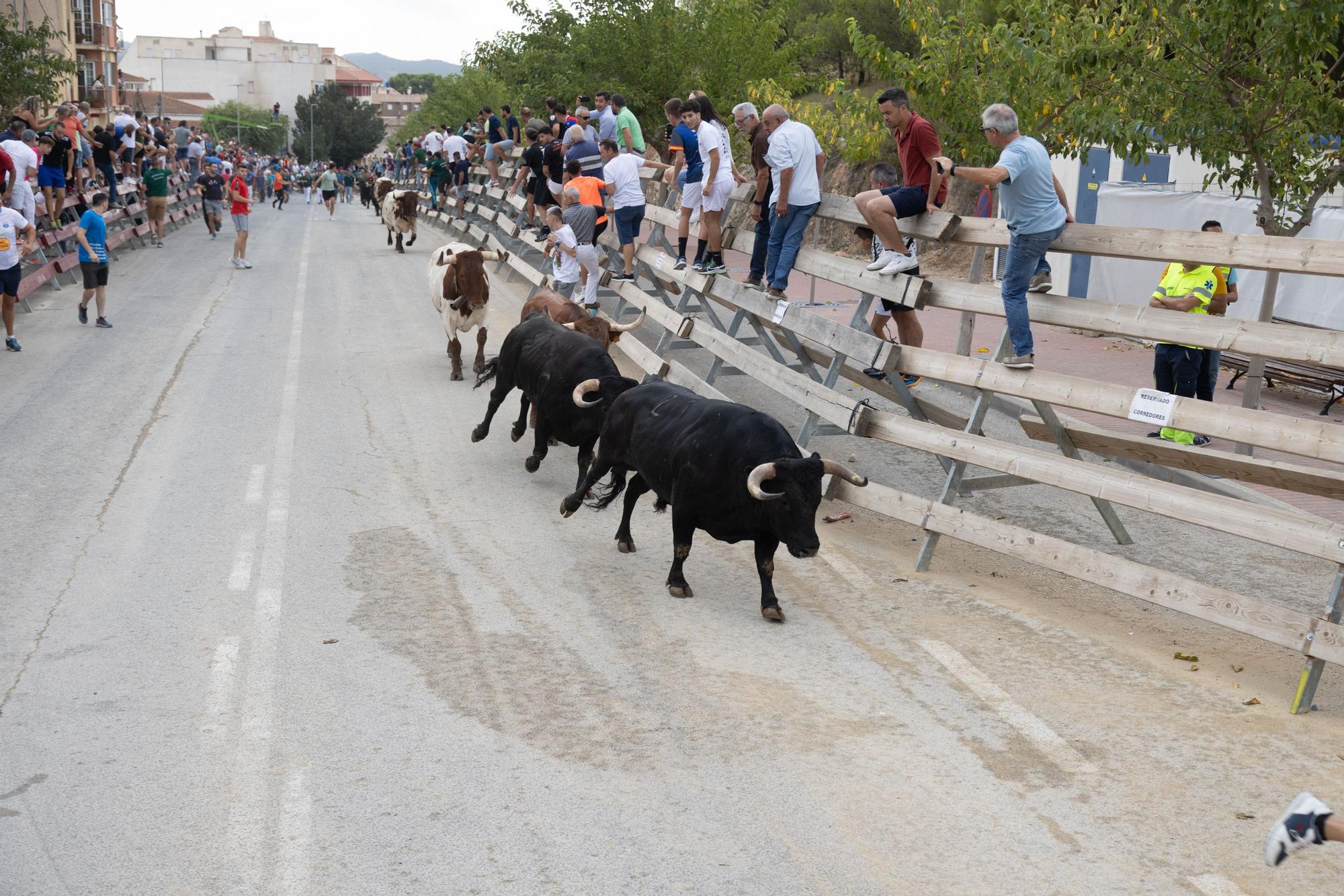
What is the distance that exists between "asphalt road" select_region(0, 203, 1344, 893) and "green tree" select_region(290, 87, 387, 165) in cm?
11602

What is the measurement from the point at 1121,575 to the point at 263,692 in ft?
15.9

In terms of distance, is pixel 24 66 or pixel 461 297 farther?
pixel 24 66

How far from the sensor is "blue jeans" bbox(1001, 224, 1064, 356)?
8812 mm

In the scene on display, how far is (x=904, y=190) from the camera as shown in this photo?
33.2 ft

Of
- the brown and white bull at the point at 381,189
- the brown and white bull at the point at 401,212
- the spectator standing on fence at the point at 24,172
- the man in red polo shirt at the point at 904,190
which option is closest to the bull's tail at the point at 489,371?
the man in red polo shirt at the point at 904,190

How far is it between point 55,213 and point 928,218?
664 inches

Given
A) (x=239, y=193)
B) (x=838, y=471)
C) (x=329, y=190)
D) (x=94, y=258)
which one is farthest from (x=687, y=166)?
(x=329, y=190)

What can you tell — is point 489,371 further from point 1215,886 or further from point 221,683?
point 1215,886

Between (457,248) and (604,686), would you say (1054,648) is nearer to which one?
(604,686)

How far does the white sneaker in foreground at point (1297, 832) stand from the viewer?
4121 mm

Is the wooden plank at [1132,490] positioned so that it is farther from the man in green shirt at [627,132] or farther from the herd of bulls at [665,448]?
the man in green shirt at [627,132]

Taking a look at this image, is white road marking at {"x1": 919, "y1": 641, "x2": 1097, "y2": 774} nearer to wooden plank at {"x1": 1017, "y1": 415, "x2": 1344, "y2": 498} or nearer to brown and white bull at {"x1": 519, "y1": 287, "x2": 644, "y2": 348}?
wooden plank at {"x1": 1017, "y1": 415, "x2": 1344, "y2": 498}

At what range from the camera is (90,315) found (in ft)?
61.9

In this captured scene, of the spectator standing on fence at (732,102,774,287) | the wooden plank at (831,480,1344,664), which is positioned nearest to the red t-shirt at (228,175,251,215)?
the spectator standing on fence at (732,102,774,287)
